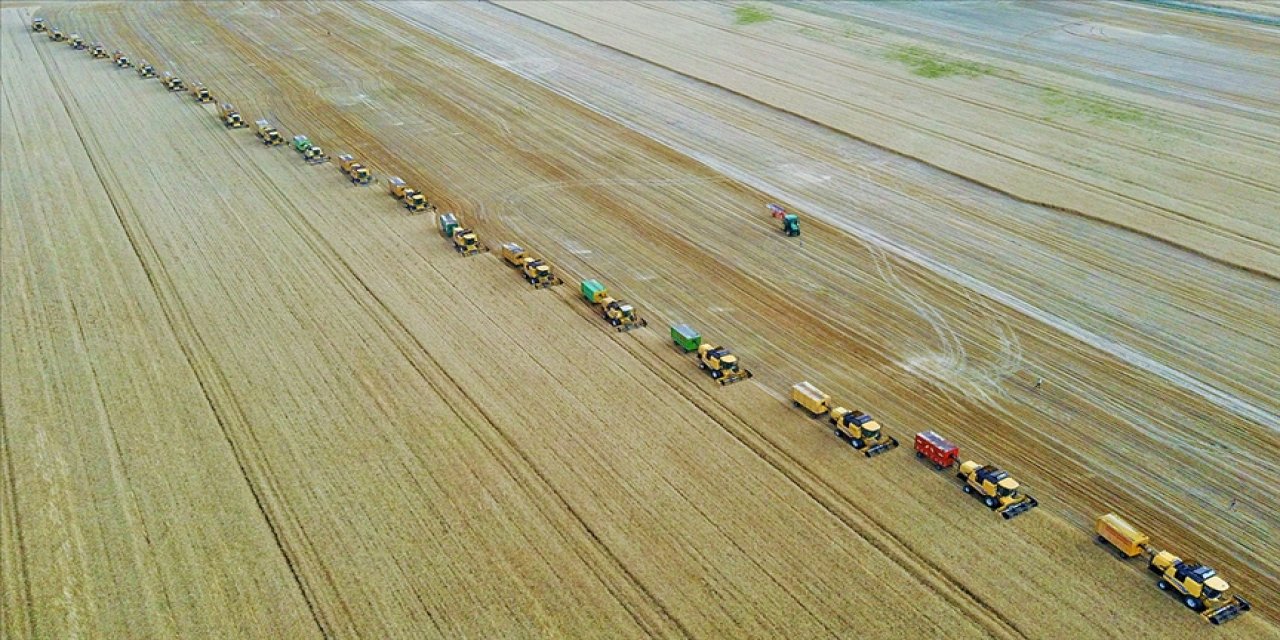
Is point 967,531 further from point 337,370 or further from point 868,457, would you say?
point 337,370

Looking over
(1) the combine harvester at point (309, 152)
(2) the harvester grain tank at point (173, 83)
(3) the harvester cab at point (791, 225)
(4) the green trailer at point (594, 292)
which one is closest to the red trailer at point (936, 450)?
(4) the green trailer at point (594, 292)

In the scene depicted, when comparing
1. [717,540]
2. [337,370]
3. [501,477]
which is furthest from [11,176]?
[717,540]

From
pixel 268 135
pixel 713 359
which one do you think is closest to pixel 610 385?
Answer: pixel 713 359

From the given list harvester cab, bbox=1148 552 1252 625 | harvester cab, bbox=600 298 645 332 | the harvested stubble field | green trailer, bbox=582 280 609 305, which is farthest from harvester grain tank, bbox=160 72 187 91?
harvester cab, bbox=1148 552 1252 625

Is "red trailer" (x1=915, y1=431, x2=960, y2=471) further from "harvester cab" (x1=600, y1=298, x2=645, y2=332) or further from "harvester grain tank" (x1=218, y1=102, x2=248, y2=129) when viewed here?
"harvester grain tank" (x1=218, y1=102, x2=248, y2=129)

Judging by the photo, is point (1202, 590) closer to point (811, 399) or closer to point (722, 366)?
point (811, 399)

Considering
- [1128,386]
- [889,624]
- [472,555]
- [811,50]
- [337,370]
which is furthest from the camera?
[811,50]
